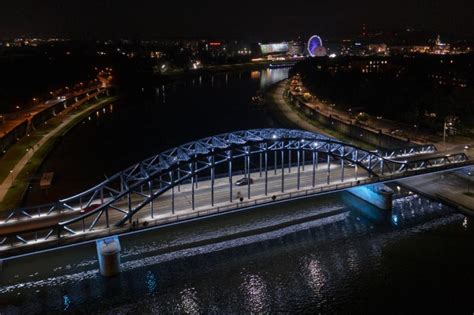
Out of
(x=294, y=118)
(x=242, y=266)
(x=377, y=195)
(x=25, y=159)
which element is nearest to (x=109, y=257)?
(x=242, y=266)

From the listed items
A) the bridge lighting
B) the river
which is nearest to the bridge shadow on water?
the river

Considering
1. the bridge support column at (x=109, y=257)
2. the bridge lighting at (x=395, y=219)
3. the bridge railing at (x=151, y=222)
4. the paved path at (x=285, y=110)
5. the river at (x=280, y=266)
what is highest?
the bridge railing at (x=151, y=222)

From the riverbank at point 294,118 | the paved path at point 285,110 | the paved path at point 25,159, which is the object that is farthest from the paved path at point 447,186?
the paved path at point 25,159

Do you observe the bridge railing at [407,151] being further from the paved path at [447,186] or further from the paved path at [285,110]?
the paved path at [285,110]

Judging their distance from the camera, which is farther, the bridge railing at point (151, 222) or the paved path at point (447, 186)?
the paved path at point (447, 186)

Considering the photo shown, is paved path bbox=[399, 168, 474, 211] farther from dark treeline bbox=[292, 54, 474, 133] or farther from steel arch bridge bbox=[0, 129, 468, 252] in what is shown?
dark treeline bbox=[292, 54, 474, 133]

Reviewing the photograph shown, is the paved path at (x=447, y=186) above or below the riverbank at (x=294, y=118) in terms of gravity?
above

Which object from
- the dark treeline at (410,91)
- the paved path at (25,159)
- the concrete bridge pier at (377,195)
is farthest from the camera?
the dark treeline at (410,91)
